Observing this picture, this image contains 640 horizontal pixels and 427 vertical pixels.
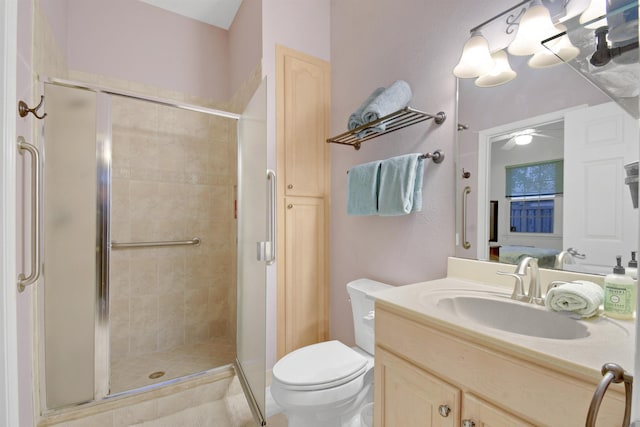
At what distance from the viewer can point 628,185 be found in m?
0.81

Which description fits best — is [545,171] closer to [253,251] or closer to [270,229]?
[270,229]

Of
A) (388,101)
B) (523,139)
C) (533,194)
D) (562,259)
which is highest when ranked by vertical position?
(388,101)

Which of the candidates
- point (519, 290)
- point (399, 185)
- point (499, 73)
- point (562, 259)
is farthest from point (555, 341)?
point (499, 73)

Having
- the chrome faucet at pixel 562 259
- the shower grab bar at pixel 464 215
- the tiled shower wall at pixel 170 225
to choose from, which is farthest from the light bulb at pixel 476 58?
the tiled shower wall at pixel 170 225

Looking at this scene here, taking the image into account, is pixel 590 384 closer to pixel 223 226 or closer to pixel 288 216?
pixel 288 216

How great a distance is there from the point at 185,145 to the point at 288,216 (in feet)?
4.04

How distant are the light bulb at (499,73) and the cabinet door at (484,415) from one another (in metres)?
1.12

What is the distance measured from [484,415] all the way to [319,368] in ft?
2.34

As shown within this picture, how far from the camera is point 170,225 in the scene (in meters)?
2.30

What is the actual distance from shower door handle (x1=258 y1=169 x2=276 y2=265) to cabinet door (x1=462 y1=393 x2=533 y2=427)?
3.03 feet

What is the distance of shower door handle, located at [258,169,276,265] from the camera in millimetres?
1354

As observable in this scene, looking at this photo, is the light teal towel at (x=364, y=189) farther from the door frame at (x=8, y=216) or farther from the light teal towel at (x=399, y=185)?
the door frame at (x=8, y=216)

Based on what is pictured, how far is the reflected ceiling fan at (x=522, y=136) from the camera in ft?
3.21

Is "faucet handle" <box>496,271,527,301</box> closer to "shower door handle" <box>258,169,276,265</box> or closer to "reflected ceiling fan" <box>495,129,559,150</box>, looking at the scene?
"reflected ceiling fan" <box>495,129,559,150</box>
